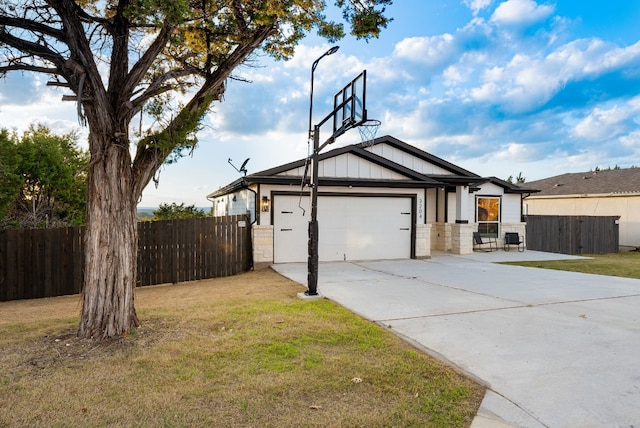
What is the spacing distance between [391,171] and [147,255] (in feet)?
25.9

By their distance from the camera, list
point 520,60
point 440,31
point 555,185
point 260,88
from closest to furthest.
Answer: point 260,88 < point 440,31 < point 520,60 < point 555,185

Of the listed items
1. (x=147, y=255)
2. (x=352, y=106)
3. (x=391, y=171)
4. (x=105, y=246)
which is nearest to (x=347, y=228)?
(x=391, y=171)

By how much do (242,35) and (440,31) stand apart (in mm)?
7978

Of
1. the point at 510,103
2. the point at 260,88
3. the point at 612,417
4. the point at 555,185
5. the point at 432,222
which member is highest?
the point at 510,103

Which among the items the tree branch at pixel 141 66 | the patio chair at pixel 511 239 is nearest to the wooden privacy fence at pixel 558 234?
the patio chair at pixel 511 239

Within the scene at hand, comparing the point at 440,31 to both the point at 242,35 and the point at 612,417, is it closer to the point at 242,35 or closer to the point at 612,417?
the point at 242,35

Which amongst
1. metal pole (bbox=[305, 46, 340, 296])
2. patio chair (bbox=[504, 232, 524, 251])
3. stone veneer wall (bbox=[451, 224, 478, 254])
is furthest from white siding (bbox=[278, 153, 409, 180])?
patio chair (bbox=[504, 232, 524, 251])

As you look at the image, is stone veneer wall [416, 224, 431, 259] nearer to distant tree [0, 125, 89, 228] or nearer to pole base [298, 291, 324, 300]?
pole base [298, 291, 324, 300]

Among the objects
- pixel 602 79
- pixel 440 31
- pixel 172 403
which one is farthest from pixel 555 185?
pixel 172 403

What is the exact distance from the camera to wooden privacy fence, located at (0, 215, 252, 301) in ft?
26.6

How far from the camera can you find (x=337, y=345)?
4227 millimetres

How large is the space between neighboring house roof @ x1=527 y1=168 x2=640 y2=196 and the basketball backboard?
19.8m

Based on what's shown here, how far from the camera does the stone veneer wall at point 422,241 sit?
12827 mm

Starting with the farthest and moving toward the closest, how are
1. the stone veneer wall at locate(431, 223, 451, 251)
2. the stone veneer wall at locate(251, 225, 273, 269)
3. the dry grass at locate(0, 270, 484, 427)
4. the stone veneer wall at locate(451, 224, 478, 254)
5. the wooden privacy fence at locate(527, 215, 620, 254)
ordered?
1. the wooden privacy fence at locate(527, 215, 620, 254)
2. the stone veneer wall at locate(431, 223, 451, 251)
3. the stone veneer wall at locate(451, 224, 478, 254)
4. the stone veneer wall at locate(251, 225, 273, 269)
5. the dry grass at locate(0, 270, 484, 427)
